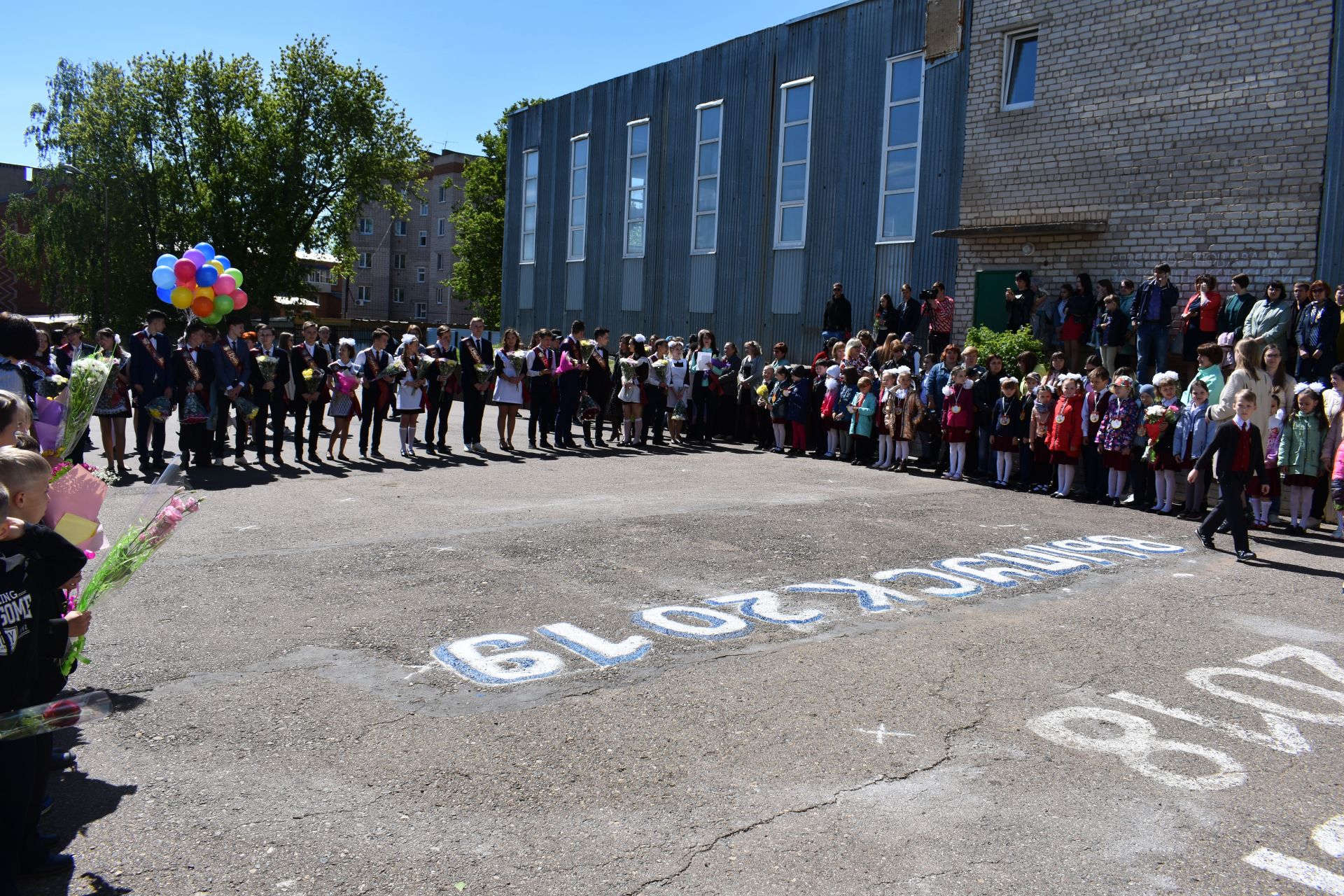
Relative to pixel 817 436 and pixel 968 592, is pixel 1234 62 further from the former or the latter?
pixel 968 592

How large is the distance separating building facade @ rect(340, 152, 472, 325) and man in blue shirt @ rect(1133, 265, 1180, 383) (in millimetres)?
72747

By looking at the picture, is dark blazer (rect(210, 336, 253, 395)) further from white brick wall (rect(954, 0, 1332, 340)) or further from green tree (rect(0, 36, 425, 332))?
green tree (rect(0, 36, 425, 332))

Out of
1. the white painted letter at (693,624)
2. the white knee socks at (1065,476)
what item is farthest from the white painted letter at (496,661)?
the white knee socks at (1065,476)

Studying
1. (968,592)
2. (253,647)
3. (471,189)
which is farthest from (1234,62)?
(471,189)

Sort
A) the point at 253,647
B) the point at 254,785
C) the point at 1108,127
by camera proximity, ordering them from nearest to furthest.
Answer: the point at 254,785
the point at 253,647
the point at 1108,127

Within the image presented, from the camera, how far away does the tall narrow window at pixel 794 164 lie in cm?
2286

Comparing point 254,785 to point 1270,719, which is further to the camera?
point 1270,719

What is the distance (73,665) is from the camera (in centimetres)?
431

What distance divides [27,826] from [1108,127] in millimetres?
18047

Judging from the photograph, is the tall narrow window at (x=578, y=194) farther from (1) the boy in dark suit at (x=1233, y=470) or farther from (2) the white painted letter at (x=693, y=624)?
(2) the white painted letter at (x=693, y=624)

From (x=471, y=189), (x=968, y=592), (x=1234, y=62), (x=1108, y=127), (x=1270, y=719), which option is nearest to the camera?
(x=1270, y=719)

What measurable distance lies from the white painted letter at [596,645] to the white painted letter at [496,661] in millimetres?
190

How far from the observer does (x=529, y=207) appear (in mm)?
32594

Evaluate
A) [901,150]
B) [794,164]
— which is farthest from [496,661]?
[794,164]
